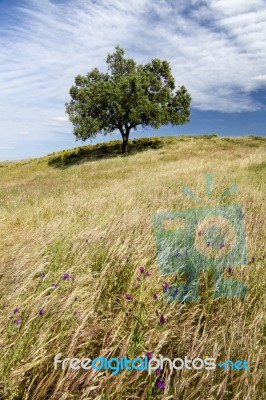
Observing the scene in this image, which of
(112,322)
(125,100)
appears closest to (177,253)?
(112,322)

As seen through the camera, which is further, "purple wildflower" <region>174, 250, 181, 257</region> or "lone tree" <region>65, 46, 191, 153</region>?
"lone tree" <region>65, 46, 191, 153</region>

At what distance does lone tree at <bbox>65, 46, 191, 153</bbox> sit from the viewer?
33656 millimetres

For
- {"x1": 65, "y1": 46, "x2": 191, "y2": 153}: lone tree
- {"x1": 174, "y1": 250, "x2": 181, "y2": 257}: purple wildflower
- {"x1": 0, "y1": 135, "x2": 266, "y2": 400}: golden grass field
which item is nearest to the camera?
{"x1": 0, "y1": 135, "x2": 266, "y2": 400}: golden grass field

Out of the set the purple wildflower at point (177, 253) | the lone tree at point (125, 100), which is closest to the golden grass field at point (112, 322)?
the purple wildflower at point (177, 253)

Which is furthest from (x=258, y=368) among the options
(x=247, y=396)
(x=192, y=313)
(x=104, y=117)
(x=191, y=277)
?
(x=104, y=117)

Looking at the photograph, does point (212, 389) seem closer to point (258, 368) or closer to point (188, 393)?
point (188, 393)

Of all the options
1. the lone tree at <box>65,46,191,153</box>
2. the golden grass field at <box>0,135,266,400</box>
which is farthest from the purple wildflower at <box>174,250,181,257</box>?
the lone tree at <box>65,46,191,153</box>

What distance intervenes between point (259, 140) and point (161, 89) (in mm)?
14458

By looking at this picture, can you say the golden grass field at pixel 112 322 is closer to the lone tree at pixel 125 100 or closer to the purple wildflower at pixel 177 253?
the purple wildflower at pixel 177 253

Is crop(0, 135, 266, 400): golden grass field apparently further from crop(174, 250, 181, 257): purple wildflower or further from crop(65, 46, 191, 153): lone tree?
crop(65, 46, 191, 153): lone tree

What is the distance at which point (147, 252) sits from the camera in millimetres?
3500

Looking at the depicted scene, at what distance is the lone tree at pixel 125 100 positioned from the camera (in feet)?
110

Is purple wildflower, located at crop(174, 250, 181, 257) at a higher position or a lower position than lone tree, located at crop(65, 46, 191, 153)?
lower

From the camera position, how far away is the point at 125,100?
34.3 m
